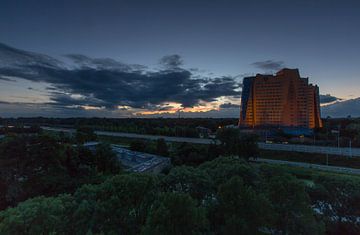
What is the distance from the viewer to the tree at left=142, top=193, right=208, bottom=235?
10.9 m

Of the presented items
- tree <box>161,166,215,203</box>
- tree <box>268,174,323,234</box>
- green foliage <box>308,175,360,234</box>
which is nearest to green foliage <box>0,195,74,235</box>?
tree <box>161,166,215,203</box>

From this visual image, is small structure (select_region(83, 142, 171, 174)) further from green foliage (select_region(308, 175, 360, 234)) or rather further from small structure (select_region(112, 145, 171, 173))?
green foliage (select_region(308, 175, 360, 234))

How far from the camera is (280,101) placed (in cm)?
8894

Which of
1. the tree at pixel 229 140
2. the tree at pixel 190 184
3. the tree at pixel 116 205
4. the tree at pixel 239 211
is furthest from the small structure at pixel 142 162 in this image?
the tree at pixel 239 211

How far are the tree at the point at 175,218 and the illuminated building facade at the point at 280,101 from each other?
83.0 m

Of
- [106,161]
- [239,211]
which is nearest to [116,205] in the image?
[239,211]

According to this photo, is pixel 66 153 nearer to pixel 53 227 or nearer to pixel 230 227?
pixel 53 227

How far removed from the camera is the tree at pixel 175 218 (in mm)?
10922

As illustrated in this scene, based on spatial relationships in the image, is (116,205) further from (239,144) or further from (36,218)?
(239,144)

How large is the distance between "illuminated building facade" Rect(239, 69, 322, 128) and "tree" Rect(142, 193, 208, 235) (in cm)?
A: 8304

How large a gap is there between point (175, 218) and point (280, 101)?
86.4 meters

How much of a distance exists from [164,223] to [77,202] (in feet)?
18.7

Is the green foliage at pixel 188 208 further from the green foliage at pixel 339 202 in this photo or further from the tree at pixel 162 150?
the tree at pixel 162 150

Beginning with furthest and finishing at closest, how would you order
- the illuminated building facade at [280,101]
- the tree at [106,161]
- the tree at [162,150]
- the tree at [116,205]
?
1. the illuminated building facade at [280,101]
2. the tree at [162,150]
3. the tree at [106,161]
4. the tree at [116,205]
